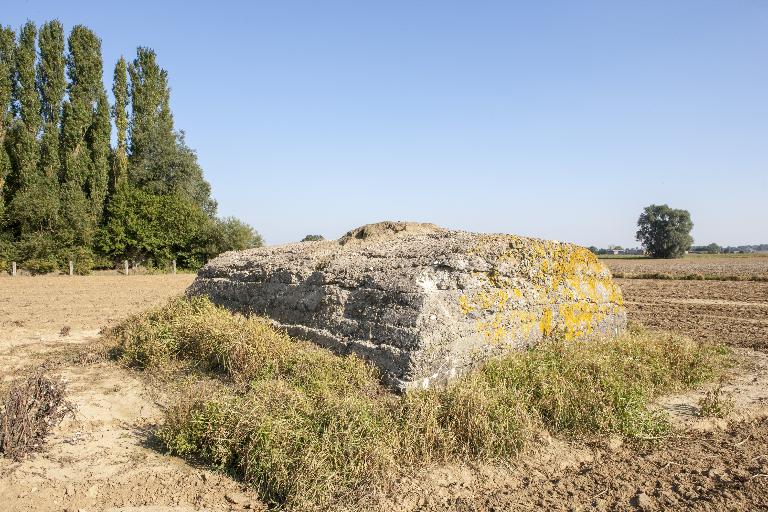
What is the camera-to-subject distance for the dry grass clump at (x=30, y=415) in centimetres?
440

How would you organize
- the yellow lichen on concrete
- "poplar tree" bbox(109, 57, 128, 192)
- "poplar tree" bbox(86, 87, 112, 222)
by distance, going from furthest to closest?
1. "poplar tree" bbox(109, 57, 128, 192)
2. "poplar tree" bbox(86, 87, 112, 222)
3. the yellow lichen on concrete

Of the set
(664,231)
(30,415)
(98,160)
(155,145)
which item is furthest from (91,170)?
(664,231)

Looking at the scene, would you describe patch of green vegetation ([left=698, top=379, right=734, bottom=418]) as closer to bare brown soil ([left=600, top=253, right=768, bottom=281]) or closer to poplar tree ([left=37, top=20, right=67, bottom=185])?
bare brown soil ([left=600, top=253, right=768, bottom=281])

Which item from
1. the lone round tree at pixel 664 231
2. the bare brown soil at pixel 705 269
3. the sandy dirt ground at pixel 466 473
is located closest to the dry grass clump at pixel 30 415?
the sandy dirt ground at pixel 466 473

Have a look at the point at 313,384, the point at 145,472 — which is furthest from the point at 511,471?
the point at 145,472

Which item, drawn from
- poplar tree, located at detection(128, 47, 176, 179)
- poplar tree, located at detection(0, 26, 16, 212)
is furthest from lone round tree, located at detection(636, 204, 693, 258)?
poplar tree, located at detection(0, 26, 16, 212)

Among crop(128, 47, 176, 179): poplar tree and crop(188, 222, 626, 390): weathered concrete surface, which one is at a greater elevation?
crop(128, 47, 176, 179): poplar tree

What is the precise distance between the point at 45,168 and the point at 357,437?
129 ft

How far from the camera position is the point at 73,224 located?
34.4 m

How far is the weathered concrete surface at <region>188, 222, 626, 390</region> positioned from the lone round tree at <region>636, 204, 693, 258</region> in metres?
81.2

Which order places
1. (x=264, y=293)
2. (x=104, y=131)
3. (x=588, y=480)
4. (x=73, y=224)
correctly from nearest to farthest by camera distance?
(x=588, y=480) → (x=264, y=293) → (x=73, y=224) → (x=104, y=131)

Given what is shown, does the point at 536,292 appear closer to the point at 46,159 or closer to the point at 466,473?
the point at 466,473

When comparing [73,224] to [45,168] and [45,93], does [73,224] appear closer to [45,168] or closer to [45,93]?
[45,168]

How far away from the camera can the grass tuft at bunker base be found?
404cm
